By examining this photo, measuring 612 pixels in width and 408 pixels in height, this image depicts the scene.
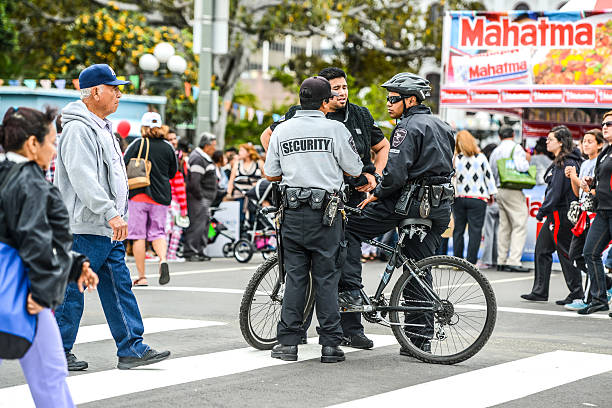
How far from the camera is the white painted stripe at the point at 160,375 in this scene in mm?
5578

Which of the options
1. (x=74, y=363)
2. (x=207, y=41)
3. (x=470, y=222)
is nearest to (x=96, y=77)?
(x=74, y=363)

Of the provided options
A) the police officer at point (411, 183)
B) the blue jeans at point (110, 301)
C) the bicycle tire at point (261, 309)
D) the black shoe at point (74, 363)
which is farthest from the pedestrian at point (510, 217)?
the black shoe at point (74, 363)

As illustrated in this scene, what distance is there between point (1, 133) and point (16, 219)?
1.56ft

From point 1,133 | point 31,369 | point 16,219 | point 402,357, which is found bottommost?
point 402,357

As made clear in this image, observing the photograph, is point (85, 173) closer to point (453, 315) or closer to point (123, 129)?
point (453, 315)

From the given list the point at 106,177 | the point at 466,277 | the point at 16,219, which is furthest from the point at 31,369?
the point at 466,277

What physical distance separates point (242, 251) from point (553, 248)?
5.60m

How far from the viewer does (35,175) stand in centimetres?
413

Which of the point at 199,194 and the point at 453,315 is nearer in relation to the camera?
the point at 453,315

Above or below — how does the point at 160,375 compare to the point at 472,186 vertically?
below

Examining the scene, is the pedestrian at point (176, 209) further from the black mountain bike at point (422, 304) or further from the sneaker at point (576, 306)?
the black mountain bike at point (422, 304)

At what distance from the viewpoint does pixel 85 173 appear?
6.07 meters

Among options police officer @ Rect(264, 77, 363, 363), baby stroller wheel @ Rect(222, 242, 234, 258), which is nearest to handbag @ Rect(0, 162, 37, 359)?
police officer @ Rect(264, 77, 363, 363)

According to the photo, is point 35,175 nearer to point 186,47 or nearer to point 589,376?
point 589,376
